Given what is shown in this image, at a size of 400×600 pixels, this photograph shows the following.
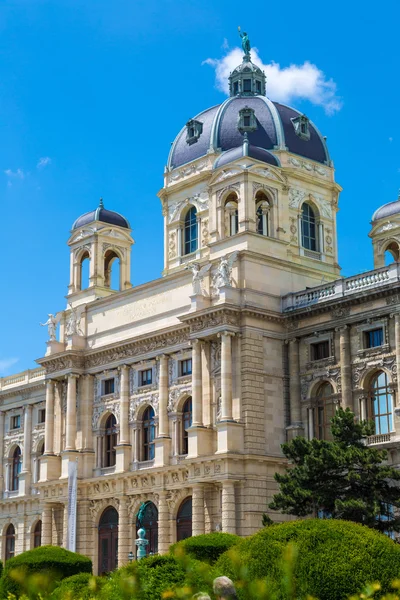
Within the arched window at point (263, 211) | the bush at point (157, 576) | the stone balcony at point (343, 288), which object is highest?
the arched window at point (263, 211)

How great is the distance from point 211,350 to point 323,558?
28.2 metres

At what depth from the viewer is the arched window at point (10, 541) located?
6320cm

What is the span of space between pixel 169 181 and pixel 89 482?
19005 millimetres

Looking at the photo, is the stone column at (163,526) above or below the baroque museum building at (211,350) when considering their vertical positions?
below

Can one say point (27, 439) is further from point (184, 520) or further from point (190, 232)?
point (184, 520)

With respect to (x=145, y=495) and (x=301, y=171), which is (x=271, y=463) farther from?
(x=301, y=171)

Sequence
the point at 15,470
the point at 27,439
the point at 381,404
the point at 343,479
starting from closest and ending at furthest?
the point at 343,479 → the point at 381,404 → the point at 27,439 → the point at 15,470

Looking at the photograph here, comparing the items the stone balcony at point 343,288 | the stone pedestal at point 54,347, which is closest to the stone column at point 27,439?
the stone pedestal at point 54,347

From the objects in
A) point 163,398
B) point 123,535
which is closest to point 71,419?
point 163,398

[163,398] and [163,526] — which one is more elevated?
[163,398]

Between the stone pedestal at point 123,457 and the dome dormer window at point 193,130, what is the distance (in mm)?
19161

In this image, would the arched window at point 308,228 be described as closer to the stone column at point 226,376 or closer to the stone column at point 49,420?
the stone column at point 226,376

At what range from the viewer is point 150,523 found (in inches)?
1967

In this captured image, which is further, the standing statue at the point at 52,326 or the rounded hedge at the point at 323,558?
the standing statue at the point at 52,326
